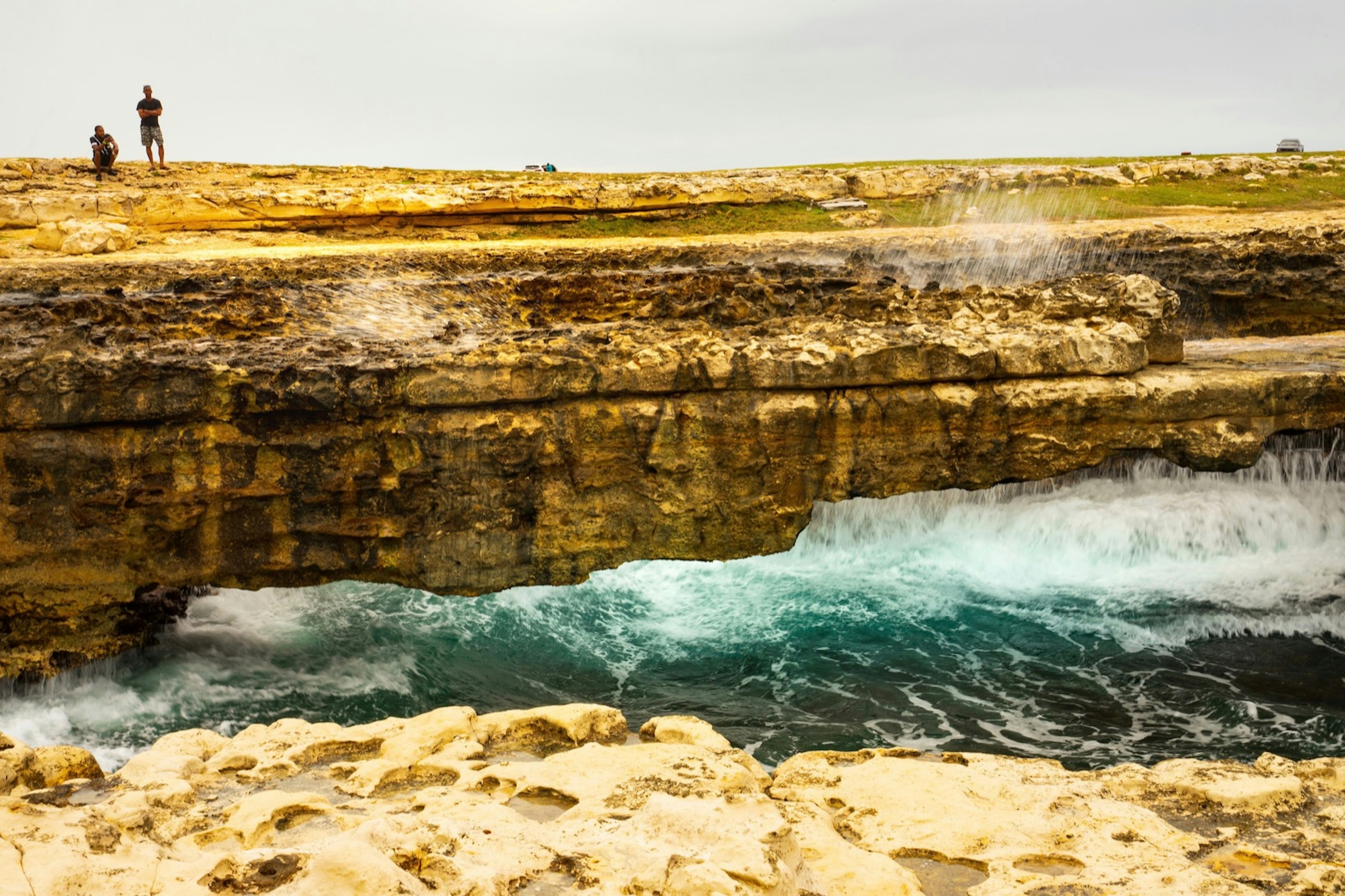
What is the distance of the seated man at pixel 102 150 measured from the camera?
1606cm

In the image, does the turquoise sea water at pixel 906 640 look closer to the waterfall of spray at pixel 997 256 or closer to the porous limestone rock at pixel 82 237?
the waterfall of spray at pixel 997 256

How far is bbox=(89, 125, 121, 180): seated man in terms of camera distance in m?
16.1

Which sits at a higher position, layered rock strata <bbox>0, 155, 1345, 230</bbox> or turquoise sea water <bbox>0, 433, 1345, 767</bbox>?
layered rock strata <bbox>0, 155, 1345, 230</bbox>

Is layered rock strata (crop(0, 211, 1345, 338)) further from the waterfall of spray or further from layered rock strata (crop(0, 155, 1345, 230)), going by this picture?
layered rock strata (crop(0, 155, 1345, 230))

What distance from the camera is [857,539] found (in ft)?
39.1

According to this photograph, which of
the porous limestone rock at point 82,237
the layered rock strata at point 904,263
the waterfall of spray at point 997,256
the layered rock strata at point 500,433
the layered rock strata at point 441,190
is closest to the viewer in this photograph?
the layered rock strata at point 500,433

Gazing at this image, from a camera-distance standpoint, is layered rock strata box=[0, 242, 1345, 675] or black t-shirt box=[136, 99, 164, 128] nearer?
layered rock strata box=[0, 242, 1345, 675]

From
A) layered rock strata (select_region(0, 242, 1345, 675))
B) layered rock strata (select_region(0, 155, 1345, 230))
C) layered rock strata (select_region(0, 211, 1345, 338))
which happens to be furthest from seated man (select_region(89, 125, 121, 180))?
layered rock strata (select_region(0, 242, 1345, 675))

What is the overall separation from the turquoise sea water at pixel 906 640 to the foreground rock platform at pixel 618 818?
2716 mm

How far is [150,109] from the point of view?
55.4 feet

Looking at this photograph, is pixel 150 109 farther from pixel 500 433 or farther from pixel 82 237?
pixel 500 433

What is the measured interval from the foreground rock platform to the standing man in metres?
14.3

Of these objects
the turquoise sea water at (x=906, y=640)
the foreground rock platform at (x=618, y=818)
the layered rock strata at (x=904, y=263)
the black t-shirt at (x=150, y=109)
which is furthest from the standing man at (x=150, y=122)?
the foreground rock platform at (x=618, y=818)

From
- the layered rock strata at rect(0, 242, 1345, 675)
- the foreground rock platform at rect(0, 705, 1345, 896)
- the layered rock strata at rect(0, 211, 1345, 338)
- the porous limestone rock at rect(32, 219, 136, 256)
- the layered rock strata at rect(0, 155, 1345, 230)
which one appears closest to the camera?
the foreground rock platform at rect(0, 705, 1345, 896)
